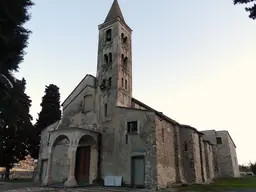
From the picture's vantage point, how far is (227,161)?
4456 cm

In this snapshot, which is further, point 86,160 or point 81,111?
point 81,111

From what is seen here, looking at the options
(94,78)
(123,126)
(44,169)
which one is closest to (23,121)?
(44,169)

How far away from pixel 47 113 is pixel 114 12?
19581mm

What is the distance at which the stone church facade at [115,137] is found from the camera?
20797 millimetres

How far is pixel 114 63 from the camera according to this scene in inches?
1017

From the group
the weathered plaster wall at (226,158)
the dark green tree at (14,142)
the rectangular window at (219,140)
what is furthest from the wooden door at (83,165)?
the rectangular window at (219,140)

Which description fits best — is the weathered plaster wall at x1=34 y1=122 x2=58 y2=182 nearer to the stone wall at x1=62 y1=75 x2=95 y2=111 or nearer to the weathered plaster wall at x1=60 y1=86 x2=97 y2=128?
the weathered plaster wall at x1=60 y1=86 x2=97 y2=128

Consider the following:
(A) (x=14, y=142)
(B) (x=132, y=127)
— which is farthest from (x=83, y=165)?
(A) (x=14, y=142)

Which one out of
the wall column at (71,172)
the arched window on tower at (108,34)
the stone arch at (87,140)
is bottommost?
the wall column at (71,172)

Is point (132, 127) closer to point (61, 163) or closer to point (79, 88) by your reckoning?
point (61, 163)

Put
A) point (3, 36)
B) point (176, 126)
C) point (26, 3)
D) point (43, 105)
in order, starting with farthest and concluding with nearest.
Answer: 1. point (43, 105)
2. point (176, 126)
3. point (26, 3)
4. point (3, 36)

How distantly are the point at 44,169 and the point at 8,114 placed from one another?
62.9 ft

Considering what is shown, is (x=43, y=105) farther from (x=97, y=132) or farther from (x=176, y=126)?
(x=176, y=126)

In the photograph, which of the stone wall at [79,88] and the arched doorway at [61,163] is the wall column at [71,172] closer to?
the arched doorway at [61,163]
